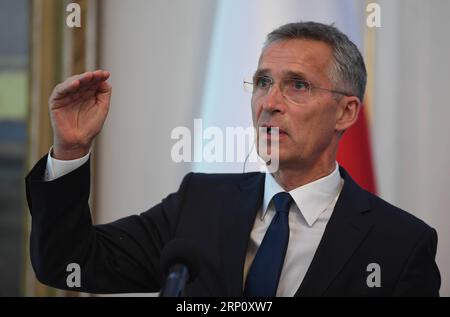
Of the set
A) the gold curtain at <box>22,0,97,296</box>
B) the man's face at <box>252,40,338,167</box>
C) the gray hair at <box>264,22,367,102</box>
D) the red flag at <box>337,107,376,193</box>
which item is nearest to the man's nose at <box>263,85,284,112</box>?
the man's face at <box>252,40,338,167</box>

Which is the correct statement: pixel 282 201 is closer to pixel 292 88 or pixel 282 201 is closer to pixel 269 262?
pixel 269 262

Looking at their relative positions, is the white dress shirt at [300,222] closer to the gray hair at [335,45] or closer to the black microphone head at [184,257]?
the gray hair at [335,45]

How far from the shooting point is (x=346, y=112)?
1.69 meters

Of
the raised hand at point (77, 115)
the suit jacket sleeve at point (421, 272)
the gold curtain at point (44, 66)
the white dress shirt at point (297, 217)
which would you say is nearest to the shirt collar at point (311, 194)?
the white dress shirt at point (297, 217)

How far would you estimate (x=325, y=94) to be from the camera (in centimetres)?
163

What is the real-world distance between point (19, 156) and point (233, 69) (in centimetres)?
88

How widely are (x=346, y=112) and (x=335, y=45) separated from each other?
0.19m

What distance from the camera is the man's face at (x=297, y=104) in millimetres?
1565

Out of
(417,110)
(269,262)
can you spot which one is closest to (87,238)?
(269,262)

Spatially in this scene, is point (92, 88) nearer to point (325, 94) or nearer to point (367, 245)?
point (325, 94)

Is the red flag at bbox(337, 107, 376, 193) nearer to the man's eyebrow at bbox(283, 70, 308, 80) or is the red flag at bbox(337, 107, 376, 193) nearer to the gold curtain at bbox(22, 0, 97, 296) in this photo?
the man's eyebrow at bbox(283, 70, 308, 80)

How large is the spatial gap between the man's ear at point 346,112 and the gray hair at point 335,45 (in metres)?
0.03

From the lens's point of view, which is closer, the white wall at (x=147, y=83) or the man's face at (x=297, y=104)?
the man's face at (x=297, y=104)

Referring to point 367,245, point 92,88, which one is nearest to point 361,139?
point 367,245
